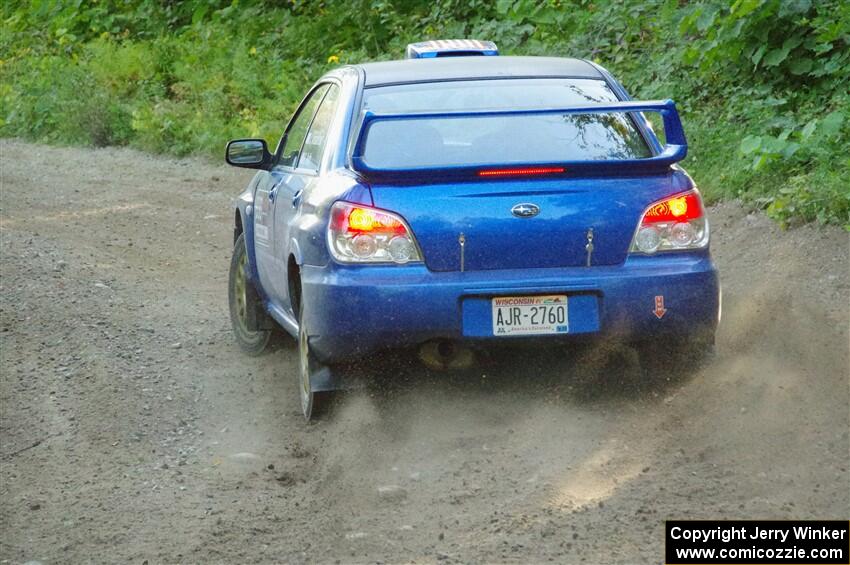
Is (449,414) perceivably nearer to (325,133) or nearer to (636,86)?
(325,133)

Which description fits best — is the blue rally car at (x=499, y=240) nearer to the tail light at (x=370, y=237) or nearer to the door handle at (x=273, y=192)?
the tail light at (x=370, y=237)

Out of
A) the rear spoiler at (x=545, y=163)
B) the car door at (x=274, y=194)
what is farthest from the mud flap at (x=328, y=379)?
the rear spoiler at (x=545, y=163)

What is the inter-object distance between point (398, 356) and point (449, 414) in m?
0.40

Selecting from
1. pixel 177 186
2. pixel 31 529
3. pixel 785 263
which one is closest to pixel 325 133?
pixel 31 529

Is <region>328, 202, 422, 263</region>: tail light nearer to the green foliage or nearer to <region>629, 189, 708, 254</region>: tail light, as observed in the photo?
<region>629, 189, 708, 254</region>: tail light

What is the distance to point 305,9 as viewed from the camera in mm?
21125

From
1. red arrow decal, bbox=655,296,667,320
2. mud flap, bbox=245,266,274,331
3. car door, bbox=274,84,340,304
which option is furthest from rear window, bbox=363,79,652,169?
mud flap, bbox=245,266,274,331

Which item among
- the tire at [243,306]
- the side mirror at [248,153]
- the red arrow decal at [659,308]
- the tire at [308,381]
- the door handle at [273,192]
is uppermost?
the side mirror at [248,153]

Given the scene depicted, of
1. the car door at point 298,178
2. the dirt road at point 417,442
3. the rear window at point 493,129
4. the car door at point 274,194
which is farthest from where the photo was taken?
the car door at point 274,194

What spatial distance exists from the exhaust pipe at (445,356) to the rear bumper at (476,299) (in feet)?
0.77

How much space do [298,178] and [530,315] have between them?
5.18ft

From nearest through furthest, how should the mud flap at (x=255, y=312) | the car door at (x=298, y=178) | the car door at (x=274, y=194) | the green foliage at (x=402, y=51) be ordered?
the car door at (x=298, y=178), the car door at (x=274, y=194), the mud flap at (x=255, y=312), the green foliage at (x=402, y=51)

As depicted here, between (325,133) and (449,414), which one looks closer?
(449,414)

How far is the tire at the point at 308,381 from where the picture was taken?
6.15m
